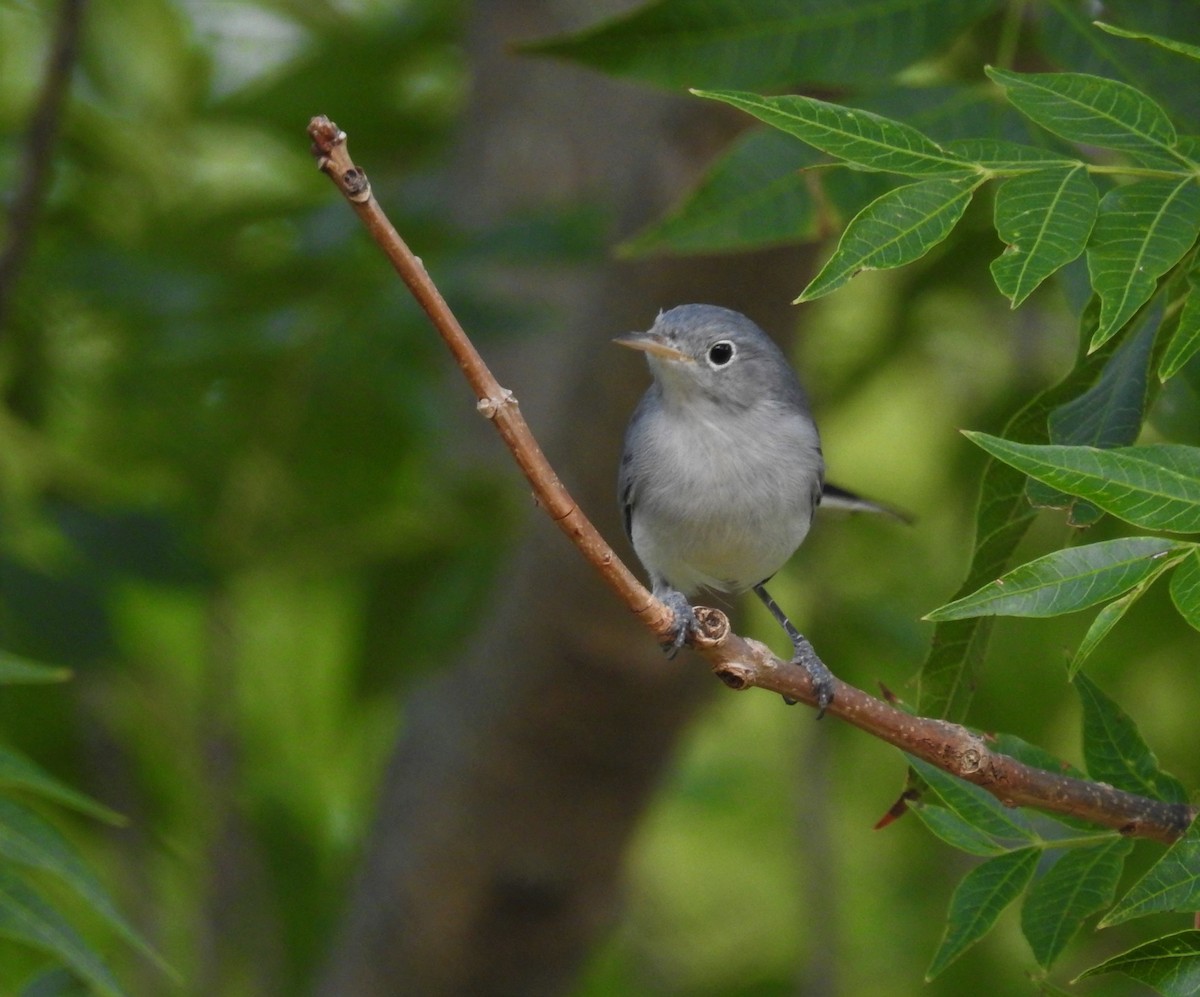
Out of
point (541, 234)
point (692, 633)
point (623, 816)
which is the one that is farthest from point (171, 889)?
point (692, 633)

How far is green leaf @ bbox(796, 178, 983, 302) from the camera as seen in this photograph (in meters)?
1.54

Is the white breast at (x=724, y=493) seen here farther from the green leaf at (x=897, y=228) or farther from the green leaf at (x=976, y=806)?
the green leaf at (x=897, y=228)

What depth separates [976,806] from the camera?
5.95ft

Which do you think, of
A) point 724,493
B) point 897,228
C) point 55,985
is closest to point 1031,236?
point 897,228

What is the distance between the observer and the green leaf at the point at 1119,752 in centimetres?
182

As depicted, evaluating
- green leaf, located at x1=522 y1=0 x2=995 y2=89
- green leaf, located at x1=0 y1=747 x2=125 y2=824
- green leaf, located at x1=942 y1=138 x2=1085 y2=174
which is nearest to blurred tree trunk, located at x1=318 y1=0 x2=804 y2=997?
green leaf, located at x1=522 y1=0 x2=995 y2=89

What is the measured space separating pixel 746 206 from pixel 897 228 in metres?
0.74

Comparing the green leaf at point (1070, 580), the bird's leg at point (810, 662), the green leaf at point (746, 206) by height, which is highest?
the green leaf at point (1070, 580)

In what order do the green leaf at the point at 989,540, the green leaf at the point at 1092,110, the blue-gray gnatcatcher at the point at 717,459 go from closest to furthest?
the green leaf at the point at 1092,110, the green leaf at the point at 989,540, the blue-gray gnatcatcher at the point at 717,459

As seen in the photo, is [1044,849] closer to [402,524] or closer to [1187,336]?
[1187,336]

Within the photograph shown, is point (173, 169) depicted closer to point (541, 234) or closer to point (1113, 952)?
point (541, 234)

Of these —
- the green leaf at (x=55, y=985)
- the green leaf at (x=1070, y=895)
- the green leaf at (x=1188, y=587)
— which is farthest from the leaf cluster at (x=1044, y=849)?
the green leaf at (x=55, y=985)

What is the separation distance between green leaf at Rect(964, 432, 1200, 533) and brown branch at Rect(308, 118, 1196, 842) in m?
0.35

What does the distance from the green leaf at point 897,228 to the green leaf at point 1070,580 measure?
1.08 feet
